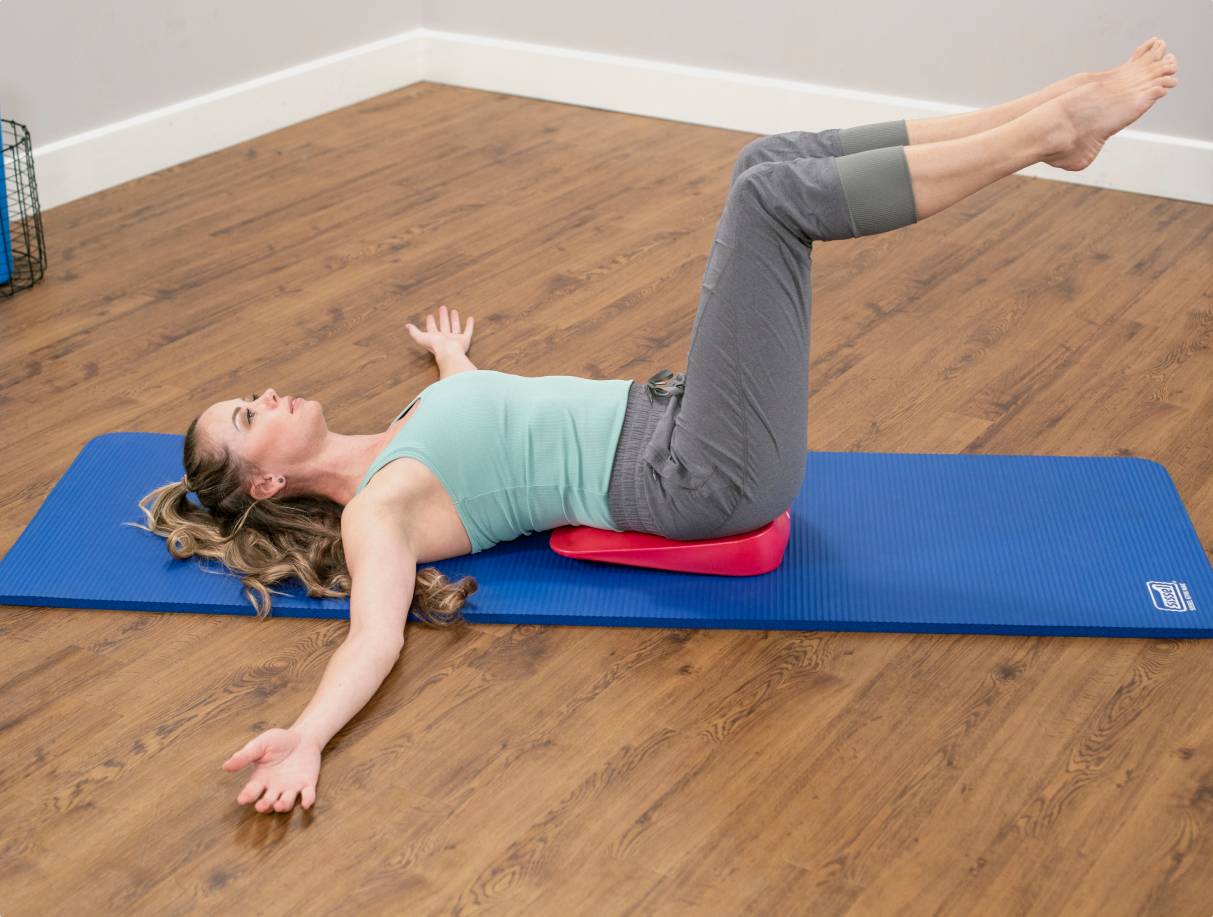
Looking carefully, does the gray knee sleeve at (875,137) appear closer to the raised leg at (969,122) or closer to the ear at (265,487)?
the raised leg at (969,122)

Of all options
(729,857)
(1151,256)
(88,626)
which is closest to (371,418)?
(88,626)

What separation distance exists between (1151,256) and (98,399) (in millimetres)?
2813

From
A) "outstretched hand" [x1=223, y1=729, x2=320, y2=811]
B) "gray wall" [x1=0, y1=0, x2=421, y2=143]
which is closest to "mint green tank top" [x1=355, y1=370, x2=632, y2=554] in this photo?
"outstretched hand" [x1=223, y1=729, x2=320, y2=811]

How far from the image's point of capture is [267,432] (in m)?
2.30

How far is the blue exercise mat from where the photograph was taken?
2.25 meters

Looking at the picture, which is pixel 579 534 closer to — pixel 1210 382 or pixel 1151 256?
pixel 1210 382

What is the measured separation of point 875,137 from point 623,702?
1.06m

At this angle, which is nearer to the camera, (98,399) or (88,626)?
(88,626)

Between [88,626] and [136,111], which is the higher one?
[136,111]

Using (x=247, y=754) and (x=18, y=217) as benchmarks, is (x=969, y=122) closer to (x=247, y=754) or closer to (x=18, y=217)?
(x=247, y=754)

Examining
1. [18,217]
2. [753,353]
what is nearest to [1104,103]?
[753,353]

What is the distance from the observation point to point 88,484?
265 centimetres

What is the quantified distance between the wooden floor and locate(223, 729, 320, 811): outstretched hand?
0.12 feet

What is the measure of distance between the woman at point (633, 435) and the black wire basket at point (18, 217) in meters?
1.45
